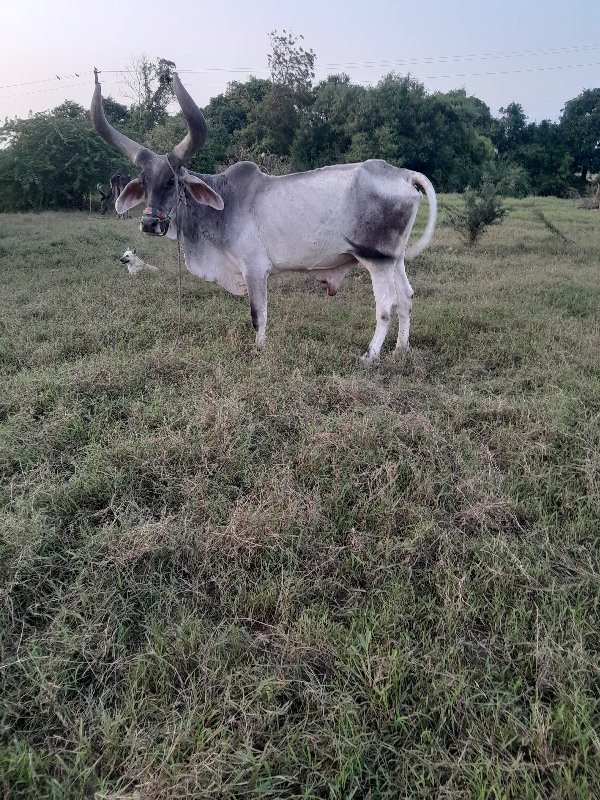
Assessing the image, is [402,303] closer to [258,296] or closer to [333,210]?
[333,210]

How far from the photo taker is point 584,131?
114ft

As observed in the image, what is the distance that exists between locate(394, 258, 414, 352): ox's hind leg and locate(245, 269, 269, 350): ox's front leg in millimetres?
1085

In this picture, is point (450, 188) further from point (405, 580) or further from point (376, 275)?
point (405, 580)

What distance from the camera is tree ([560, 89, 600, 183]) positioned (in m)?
35.0

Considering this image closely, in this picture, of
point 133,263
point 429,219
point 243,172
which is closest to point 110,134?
point 243,172

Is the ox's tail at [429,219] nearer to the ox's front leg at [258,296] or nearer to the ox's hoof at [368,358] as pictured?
the ox's hoof at [368,358]

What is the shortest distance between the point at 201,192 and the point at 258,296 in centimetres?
87

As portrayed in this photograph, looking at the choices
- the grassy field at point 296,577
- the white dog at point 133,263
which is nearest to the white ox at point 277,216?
the grassy field at point 296,577

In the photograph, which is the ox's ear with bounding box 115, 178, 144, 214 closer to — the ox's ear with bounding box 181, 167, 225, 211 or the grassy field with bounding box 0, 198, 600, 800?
the ox's ear with bounding box 181, 167, 225, 211

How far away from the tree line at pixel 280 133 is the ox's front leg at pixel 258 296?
15439 mm

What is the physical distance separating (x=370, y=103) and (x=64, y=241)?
722 inches

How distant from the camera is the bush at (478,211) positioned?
913 cm

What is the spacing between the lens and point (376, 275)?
170 inches

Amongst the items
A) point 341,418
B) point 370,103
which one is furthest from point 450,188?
point 341,418
